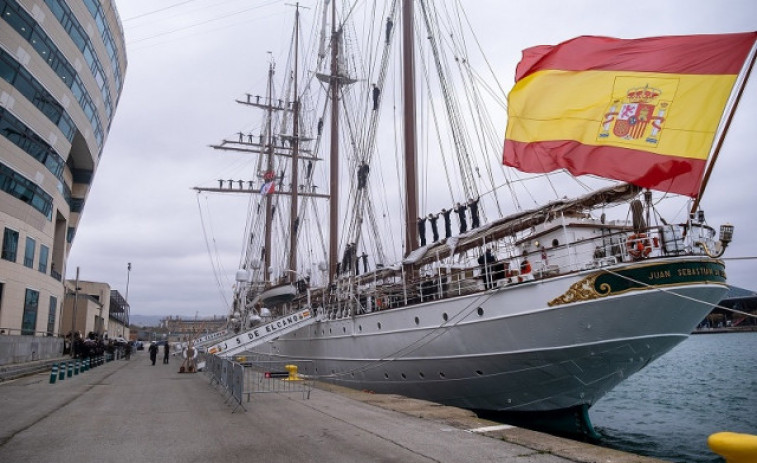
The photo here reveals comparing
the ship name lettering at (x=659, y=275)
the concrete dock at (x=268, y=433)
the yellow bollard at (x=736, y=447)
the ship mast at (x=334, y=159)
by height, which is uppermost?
the ship mast at (x=334, y=159)

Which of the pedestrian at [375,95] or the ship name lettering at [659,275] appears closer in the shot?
the ship name lettering at [659,275]

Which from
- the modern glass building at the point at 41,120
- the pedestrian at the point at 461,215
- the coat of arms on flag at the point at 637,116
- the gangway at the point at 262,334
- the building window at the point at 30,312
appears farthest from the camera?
the building window at the point at 30,312

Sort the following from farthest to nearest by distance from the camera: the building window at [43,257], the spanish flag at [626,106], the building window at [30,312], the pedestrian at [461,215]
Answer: the building window at [43,257], the building window at [30,312], the pedestrian at [461,215], the spanish flag at [626,106]

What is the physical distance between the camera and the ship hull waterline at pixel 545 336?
1044cm

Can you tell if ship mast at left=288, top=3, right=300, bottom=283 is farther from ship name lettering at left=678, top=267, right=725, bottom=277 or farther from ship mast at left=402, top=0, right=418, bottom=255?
ship name lettering at left=678, top=267, right=725, bottom=277

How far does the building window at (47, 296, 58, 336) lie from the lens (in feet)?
110

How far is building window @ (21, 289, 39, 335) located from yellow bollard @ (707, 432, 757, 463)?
109 feet

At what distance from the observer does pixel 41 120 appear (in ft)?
92.2

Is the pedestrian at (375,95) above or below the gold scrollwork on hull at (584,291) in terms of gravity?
above

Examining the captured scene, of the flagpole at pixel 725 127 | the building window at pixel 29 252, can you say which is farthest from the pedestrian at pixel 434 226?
the building window at pixel 29 252

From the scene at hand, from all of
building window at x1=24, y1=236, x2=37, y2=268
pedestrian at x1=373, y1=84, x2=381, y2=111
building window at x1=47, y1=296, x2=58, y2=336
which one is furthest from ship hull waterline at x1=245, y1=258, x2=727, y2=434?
building window at x1=47, y1=296, x2=58, y2=336

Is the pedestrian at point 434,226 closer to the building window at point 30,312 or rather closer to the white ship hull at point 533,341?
the white ship hull at point 533,341

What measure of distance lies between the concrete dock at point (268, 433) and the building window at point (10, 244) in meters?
17.8

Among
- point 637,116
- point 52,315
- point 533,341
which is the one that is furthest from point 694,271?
point 52,315
